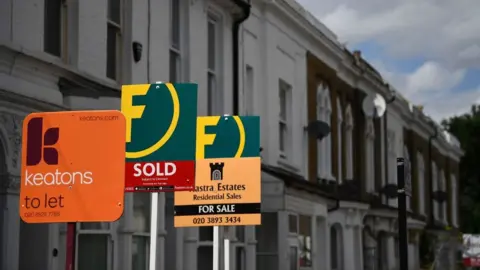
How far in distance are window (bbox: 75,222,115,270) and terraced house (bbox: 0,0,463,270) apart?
22 mm

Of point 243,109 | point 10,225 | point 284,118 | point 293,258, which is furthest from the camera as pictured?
point 284,118

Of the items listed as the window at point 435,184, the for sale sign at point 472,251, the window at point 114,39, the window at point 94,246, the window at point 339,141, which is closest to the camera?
the window at point 94,246

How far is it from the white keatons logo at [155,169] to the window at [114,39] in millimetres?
5635

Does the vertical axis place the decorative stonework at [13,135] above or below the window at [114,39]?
below

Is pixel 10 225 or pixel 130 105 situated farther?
pixel 10 225

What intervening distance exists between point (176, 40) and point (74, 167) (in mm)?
10109

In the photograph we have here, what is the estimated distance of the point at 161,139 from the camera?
25.4ft

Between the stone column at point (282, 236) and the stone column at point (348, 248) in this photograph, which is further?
the stone column at point (348, 248)

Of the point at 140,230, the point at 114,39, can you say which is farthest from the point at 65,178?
the point at 140,230

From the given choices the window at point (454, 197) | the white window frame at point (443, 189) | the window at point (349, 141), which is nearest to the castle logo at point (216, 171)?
the window at point (349, 141)

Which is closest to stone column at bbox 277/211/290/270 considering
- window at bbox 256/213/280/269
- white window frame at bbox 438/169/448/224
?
window at bbox 256/213/280/269

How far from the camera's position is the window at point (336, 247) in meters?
26.0

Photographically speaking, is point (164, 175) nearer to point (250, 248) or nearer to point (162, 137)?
point (162, 137)

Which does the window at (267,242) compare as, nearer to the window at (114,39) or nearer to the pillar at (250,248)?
the pillar at (250,248)
